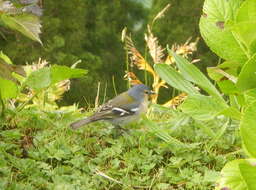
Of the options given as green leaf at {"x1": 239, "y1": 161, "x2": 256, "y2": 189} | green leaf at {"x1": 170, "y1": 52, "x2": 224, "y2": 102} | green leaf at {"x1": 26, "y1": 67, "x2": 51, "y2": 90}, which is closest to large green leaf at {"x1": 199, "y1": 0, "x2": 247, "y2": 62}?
green leaf at {"x1": 239, "y1": 161, "x2": 256, "y2": 189}

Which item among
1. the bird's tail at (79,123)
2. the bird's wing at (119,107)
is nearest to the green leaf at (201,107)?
the bird's tail at (79,123)

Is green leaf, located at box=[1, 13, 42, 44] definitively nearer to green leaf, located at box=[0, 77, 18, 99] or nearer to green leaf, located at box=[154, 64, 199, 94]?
green leaf, located at box=[154, 64, 199, 94]

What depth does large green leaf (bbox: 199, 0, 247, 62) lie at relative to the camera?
2.03m

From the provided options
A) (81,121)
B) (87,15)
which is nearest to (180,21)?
(87,15)

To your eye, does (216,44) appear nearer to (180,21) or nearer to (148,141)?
(148,141)

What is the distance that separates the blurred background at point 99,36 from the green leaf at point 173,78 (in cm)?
1128

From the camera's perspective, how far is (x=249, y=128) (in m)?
1.70

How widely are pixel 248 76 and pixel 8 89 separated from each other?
8.77 feet

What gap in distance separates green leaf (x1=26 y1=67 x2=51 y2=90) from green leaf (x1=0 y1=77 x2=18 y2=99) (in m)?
0.15

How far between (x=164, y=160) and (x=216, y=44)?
1954 millimetres

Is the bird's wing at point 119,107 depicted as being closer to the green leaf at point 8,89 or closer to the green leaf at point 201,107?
the green leaf at point 8,89

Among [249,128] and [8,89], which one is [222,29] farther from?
[8,89]

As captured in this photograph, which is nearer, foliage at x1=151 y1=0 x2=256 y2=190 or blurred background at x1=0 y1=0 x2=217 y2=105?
foliage at x1=151 y1=0 x2=256 y2=190

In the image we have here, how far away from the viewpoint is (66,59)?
1600 cm
